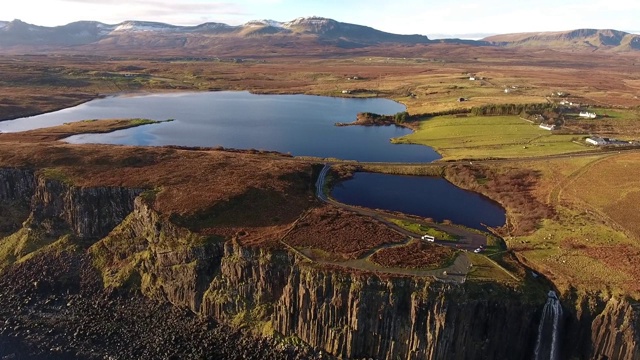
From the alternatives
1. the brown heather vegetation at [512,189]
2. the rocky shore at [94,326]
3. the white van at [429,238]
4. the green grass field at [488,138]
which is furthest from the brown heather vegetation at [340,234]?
the green grass field at [488,138]

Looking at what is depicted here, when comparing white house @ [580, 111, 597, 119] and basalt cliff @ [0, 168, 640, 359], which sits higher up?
white house @ [580, 111, 597, 119]

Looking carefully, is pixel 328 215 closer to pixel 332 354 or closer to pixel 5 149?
pixel 332 354

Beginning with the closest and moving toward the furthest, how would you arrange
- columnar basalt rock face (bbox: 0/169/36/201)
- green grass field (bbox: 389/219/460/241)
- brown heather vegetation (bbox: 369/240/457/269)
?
brown heather vegetation (bbox: 369/240/457/269) < green grass field (bbox: 389/219/460/241) < columnar basalt rock face (bbox: 0/169/36/201)

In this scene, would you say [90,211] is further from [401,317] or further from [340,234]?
[401,317]

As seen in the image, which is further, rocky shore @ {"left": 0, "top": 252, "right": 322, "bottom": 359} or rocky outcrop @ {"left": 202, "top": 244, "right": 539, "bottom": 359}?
rocky shore @ {"left": 0, "top": 252, "right": 322, "bottom": 359}

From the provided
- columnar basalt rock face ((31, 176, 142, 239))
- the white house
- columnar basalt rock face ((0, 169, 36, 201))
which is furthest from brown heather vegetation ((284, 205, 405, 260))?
the white house

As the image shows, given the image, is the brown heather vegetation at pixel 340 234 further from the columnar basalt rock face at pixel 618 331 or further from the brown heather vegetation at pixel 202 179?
the columnar basalt rock face at pixel 618 331

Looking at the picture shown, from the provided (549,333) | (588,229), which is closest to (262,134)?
(588,229)

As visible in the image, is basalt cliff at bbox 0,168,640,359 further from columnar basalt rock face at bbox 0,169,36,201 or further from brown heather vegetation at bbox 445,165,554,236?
brown heather vegetation at bbox 445,165,554,236
